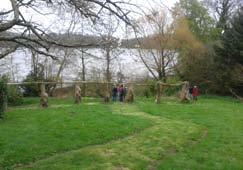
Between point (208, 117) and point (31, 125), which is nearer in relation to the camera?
point (31, 125)

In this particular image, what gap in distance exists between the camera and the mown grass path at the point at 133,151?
35.7ft

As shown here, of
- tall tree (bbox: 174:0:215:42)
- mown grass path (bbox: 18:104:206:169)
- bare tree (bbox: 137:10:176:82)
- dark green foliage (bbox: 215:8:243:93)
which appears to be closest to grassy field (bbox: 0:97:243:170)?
mown grass path (bbox: 18:104:206:169)

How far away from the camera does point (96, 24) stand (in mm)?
10703

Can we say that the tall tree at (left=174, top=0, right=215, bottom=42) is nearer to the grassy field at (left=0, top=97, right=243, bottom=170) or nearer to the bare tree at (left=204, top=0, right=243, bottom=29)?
the bare tree at (left=204, top=0, right=243, bottom=29)

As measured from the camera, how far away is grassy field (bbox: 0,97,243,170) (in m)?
11.2

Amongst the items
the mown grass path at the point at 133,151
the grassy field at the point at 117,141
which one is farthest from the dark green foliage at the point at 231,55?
the mown grass path at the point at 133,151

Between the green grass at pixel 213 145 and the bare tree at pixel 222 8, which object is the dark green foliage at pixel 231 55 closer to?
the bare tree at pixel 222 8

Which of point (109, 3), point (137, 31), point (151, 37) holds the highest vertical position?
point (151, 37)

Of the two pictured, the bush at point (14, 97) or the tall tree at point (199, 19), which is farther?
the tall tree at point (199, 19)

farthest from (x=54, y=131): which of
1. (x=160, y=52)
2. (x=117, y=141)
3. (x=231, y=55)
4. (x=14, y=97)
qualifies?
(x=160, y=52)

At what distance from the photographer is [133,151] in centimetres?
1261

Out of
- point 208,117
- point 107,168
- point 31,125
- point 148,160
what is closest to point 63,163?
point 107,168

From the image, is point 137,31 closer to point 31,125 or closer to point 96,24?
point 96,24

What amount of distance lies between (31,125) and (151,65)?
29.2 meters
